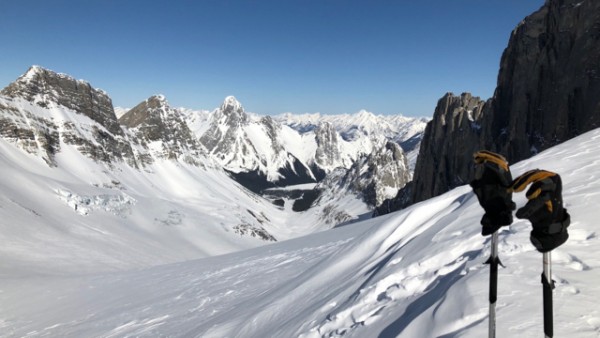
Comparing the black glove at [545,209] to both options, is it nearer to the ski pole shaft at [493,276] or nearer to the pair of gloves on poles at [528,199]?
the pair of gloves on poles at [528,199]

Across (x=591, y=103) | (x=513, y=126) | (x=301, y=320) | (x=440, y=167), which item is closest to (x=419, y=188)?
(x=440, y=167)

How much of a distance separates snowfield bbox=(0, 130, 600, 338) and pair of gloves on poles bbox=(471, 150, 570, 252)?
183 cm

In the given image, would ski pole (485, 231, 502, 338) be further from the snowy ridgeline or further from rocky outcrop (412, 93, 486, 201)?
the snowy ridgeline

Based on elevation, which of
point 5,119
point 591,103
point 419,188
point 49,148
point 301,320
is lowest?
point 419,188

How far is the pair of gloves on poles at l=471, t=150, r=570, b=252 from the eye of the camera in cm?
324

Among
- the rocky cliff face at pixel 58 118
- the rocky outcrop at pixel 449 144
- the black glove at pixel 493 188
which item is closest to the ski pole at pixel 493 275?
the black glove at pixel 493 188

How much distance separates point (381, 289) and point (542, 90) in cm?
7839

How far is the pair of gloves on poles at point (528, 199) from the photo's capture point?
10.6 ft

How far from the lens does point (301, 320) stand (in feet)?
30.4

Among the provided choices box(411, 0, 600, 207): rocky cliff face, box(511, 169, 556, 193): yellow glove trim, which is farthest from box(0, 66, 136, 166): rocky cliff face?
box(511, 169, 556, 193): yellow glove trim

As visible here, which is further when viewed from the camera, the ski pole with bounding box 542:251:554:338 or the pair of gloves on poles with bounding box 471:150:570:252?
the ski pole with bounding box 542:251:554:338

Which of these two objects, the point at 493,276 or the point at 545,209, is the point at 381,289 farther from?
the point at 545,209

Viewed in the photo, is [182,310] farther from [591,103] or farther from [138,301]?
[591,103]

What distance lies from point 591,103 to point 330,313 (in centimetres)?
6607
